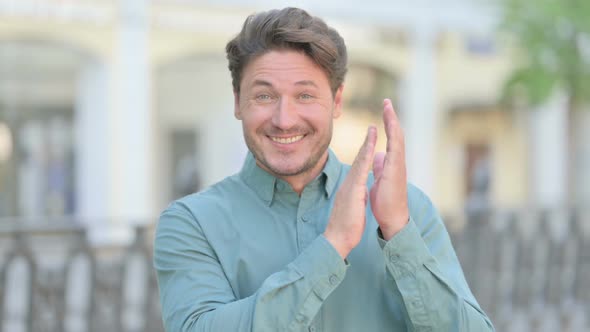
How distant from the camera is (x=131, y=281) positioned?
6008mm

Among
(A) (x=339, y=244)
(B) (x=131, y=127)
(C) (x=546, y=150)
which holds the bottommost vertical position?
(C) (x=546, y=150)

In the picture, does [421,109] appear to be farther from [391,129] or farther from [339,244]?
[339,244]

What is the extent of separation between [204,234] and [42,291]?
4.11 metres

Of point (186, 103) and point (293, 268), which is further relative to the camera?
point (186, 103)

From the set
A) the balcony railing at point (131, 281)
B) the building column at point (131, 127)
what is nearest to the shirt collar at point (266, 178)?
the balcony railing at point (131, 281)

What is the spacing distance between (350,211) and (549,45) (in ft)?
35.9

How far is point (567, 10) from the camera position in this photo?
11.5 m

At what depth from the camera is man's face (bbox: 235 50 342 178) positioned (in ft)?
5.58

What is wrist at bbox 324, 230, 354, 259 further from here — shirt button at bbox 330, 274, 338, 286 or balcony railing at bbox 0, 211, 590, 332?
balcony railing at bbox 0, 211, 590, 332

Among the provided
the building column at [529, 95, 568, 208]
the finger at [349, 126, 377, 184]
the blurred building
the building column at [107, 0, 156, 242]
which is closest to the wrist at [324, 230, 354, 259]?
the finger at [349, 126, 377, 184]

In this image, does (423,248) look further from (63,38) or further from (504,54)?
(504,54)

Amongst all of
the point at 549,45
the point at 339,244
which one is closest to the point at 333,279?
the point at 339,244

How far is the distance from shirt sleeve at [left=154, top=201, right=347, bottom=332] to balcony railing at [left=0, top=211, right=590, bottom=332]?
3.81 metres

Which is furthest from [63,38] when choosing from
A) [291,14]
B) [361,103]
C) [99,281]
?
[291,14]
